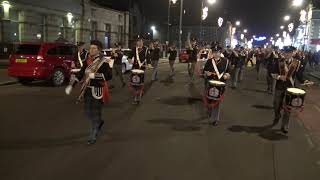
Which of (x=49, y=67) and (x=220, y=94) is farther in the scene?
(x=49, y=67)

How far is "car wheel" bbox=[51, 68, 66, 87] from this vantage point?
57.8 ft

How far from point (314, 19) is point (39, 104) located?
58.3m

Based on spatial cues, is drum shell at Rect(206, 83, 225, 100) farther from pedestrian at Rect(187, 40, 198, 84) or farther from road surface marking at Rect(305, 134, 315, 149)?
pedestrian at Rect(187, 40, 198, 84)

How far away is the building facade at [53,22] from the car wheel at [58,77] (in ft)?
45.3

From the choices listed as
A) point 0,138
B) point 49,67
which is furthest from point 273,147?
point 49,67

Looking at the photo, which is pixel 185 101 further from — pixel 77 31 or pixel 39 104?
pixel 77 31

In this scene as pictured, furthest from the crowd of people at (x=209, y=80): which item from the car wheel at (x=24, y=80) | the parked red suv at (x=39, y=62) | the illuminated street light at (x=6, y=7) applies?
the illuminated street light at (x=6, y=7)

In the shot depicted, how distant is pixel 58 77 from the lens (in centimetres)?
1786

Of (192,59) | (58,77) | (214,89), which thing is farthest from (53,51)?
(214,89)

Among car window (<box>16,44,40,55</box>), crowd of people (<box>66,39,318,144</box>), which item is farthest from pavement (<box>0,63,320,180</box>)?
car window (<box>16,44,40,55</box>)

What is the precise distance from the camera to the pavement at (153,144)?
665 centimetres

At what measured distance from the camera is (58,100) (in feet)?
45.3

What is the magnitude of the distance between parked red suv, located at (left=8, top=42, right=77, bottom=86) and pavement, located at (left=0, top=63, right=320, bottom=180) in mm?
3376

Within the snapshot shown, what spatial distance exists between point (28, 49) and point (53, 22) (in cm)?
1932
